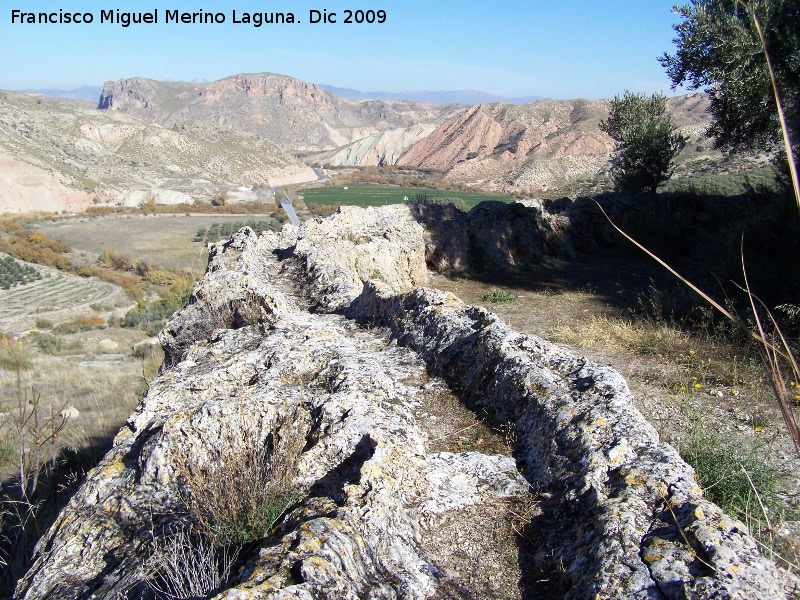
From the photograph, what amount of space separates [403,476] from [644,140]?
2205 cm

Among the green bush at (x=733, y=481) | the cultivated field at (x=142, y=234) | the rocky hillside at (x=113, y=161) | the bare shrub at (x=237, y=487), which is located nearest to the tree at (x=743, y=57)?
the green bush at (x=733, y=481)

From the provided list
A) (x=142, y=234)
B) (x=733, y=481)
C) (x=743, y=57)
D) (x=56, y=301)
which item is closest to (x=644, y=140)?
(x=743, y=57)

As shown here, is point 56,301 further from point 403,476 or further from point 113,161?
point 113,161

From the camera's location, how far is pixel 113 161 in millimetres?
82875

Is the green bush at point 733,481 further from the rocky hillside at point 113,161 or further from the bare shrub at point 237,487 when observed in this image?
the rocky hillside at point 113,161

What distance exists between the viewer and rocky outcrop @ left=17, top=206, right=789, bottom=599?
272cm

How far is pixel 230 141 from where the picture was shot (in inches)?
4094

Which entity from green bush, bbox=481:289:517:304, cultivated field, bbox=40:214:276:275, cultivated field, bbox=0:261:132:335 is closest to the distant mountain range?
cultivated field, bbox=40:214:276:275

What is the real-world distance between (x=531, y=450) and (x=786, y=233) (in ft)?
39.8

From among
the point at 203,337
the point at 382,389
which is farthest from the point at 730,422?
the point at 203,337

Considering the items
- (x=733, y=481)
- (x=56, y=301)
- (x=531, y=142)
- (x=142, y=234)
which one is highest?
(x=531, y=142)

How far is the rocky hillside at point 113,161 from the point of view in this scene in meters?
72.2

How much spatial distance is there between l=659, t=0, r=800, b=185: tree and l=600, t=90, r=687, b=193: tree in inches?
245

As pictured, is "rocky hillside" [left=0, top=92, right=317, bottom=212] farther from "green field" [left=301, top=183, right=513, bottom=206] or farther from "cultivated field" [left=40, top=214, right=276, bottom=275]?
"green field" [left=301, top=183, right=513, bottom=206]
